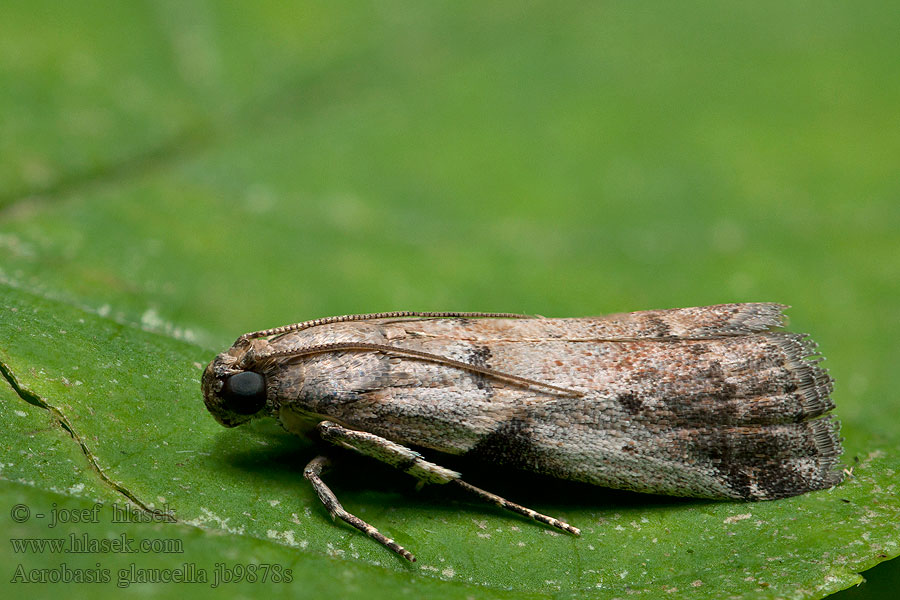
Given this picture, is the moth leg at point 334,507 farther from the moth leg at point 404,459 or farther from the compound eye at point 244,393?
the compound eye at point 244,393

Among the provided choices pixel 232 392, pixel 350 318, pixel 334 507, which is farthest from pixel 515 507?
pixel 232 392

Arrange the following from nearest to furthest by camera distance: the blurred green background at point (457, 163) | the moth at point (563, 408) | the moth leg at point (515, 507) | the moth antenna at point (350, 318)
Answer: the moth leg at point (515, 507)
the moth at point (563, 408)
the moth antenna at point (350, 318)
the blurred green background at point (457, 163)

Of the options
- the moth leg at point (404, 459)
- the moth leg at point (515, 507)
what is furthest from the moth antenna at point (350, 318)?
the moth leg at point (515, 507)

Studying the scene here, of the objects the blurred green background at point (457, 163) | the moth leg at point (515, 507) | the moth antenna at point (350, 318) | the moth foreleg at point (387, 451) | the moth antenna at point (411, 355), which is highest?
the blurred green background at point (457, 163)

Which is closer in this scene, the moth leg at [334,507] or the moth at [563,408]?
the moth leg at [334,507]

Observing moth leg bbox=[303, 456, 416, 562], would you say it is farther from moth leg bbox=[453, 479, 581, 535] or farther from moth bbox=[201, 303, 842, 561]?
moth leg bbox=[453, 479, 581, 535]

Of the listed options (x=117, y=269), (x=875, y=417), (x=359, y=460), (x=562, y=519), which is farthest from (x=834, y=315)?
(x=117, y=269)

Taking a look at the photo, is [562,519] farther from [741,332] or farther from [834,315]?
[834,315]
